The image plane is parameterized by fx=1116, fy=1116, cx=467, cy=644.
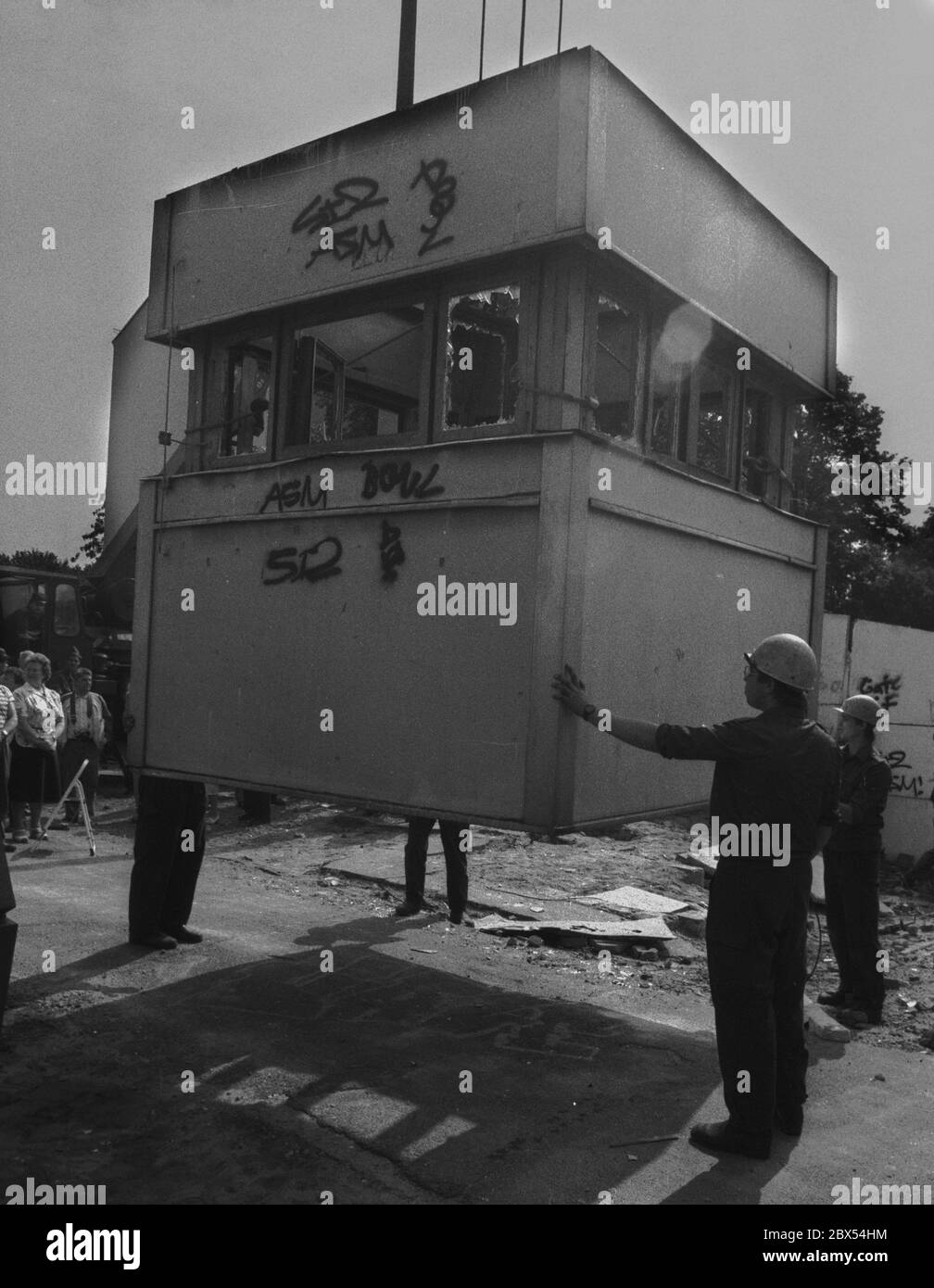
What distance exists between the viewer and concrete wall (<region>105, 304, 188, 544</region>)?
37.4 ft

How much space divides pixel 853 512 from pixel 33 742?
95.7ft

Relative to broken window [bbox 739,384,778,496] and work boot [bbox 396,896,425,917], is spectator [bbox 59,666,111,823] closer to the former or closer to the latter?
work boot [bbox 396,896,425,917]

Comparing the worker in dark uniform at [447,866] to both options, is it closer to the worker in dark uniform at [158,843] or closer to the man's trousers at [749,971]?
the worker in dark uniform at [158,843]

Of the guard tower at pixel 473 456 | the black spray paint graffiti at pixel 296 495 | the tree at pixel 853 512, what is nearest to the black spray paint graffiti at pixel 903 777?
the guard tower at pixel 473 456

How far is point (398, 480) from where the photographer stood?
213 inches

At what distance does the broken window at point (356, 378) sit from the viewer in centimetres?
573

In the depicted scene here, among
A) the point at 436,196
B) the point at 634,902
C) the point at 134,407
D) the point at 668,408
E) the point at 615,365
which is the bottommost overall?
the point at 634,902

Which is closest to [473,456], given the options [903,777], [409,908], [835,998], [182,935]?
[182,935]

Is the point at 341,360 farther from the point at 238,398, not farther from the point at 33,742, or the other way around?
the point at 33,742

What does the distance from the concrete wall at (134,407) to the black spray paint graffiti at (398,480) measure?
5.99 meters
